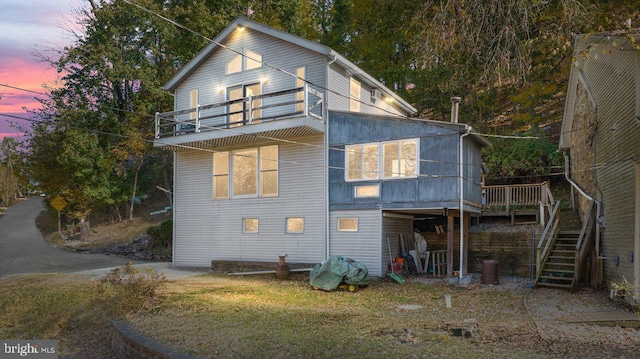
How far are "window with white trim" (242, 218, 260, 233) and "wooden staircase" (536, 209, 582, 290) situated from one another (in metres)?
10.5

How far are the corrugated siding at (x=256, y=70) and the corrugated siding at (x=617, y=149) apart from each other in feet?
30.3

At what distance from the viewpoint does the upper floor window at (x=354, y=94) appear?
65.0 ft

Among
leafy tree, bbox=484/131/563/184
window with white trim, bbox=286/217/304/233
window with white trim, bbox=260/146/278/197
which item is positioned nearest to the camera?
window with white trim, bbox=286/217/304/233

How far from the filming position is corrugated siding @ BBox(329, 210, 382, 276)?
17016 mm

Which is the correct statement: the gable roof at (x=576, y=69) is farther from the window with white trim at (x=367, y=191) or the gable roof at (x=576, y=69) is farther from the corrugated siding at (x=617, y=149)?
the window with white trim at (x=367, y=191)

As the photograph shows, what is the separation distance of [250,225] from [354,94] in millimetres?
6953

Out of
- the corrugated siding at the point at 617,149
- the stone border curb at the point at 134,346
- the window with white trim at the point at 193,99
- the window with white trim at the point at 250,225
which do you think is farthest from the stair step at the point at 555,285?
the window with white trim at the point at 193,99

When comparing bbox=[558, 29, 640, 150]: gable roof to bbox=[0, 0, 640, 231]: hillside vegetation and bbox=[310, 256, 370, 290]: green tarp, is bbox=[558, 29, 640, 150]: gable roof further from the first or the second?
bbox=[310, 256, 370, 290]: green tarp

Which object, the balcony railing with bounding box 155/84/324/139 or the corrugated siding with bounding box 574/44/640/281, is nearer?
the corrugated siding with bounding box 574/44/640/281

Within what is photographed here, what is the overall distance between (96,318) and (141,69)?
23680 millimetres

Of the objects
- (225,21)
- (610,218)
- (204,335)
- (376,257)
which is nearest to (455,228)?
(376,257)

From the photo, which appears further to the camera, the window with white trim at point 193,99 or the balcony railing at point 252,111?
the window with white trim at point 193,99

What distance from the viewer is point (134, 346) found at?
824cm

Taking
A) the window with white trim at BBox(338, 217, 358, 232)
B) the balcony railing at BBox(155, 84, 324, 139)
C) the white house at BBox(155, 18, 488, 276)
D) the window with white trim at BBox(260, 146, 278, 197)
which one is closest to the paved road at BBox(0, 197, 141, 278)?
the white house at BBox(155, 18, 488, 276)
